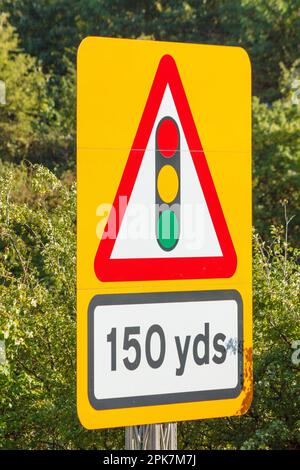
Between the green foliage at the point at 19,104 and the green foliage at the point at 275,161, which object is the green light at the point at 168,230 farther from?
the green foliage at the point at 19,104

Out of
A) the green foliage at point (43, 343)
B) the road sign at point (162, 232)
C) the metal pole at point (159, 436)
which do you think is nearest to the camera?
the road sign at point (162, 232)

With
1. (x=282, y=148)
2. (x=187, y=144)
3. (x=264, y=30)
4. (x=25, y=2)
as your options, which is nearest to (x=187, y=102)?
(x=187, y=144)

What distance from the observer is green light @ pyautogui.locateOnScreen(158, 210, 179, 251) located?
2.01m

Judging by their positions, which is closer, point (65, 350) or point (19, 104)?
point (65, 350)

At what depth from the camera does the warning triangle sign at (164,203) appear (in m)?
2.00

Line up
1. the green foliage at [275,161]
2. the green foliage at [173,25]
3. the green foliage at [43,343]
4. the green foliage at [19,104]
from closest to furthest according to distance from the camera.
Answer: the green foliage at [43,343], the green foliage at [275,161], the green foliage at [19,104], the green foliage at [173,25]

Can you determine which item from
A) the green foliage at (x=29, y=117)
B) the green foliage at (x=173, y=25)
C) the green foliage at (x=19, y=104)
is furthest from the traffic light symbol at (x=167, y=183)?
the green foliage at (x=173, y=25)

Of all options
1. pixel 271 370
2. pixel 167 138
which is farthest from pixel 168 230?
pixel 271 370

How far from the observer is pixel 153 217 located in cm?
200

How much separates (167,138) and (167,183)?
0.32 ft

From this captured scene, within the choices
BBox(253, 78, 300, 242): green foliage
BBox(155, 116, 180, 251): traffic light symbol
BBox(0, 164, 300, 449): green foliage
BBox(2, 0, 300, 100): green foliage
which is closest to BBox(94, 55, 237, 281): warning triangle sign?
BBox(155, 116, 180, 251): traffic light symbol

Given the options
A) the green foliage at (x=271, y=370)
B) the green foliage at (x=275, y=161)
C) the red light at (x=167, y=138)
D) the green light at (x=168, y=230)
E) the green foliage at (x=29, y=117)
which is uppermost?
the green foliage at (x=29, y=117)

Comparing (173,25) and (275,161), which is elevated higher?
(173,25)

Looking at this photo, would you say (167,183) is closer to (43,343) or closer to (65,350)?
(65,350)
